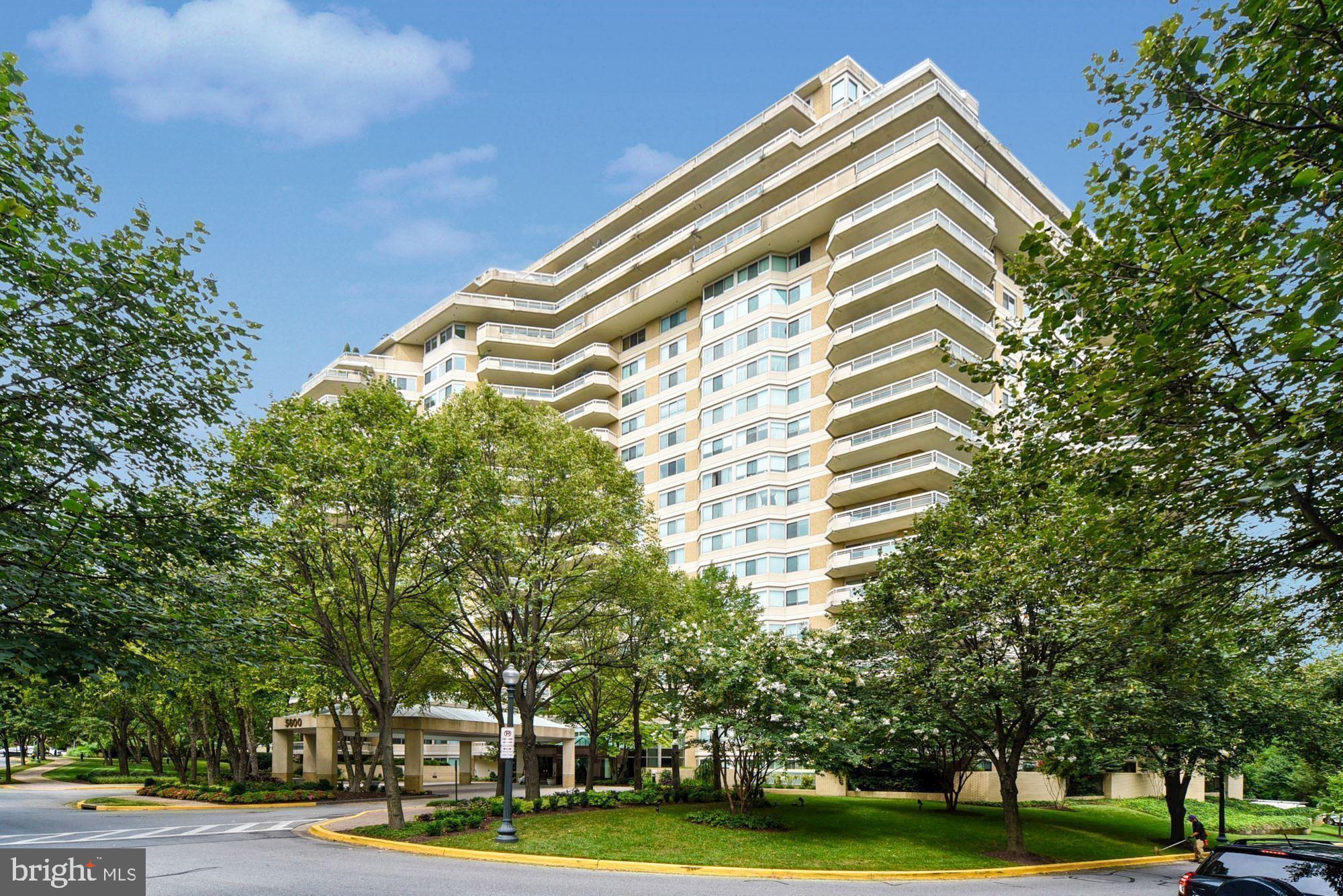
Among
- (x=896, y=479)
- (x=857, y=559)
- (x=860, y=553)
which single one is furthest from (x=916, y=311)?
(x=857, y=559)

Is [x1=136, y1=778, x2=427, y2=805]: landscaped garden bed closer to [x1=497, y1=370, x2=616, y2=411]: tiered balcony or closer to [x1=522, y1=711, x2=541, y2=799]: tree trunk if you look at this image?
[x1=522, y1=711, x2=541, y2=799]: tree trunk

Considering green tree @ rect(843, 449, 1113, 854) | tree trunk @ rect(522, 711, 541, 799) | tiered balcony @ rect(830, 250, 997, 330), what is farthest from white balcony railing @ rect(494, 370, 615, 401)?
green tree @ rect(843, 449, 1113, 854)

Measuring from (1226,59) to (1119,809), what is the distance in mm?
42469

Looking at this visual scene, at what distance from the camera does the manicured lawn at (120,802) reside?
3600 cm

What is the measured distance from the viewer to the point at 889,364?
159 feet

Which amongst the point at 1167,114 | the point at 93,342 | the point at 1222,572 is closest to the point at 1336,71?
the point at 1167,114

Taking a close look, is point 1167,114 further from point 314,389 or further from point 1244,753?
point 314,389

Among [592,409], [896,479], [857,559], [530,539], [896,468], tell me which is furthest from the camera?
[592,409]

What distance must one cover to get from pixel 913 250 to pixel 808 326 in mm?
8440

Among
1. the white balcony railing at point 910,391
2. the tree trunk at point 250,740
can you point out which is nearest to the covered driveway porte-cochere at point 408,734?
the tree trunk at point 250,740

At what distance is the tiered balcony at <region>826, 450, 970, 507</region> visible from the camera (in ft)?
152

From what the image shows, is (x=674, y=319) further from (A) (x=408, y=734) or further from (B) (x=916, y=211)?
(A) (x=408, y=734)

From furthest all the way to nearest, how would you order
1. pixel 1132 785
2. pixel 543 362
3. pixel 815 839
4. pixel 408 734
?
pixel 543 362, pixel 1132 785, pixel 408 734, pixel 815 839

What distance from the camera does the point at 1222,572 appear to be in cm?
1278
